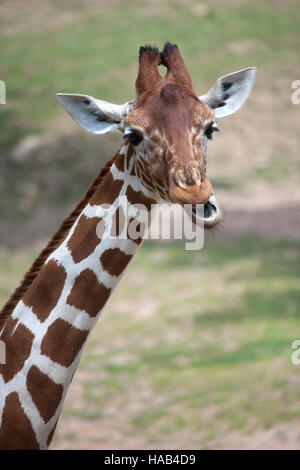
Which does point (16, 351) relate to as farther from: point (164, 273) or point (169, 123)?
point (164, 273)

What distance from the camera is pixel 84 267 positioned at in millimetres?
5742

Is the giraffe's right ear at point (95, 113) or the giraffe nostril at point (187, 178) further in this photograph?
the giraffe's right ear at point (95, 113)

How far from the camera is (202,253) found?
20141 millimetres

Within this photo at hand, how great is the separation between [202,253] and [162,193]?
14.7 meters

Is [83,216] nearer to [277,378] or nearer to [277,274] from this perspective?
[277,378]

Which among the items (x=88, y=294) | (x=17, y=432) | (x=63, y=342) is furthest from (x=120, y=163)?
(x=17, y=432)

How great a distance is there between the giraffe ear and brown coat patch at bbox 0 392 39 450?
2406 mm

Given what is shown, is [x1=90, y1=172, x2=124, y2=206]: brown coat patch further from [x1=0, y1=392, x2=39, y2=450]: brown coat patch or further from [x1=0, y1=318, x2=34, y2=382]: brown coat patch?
[x1=0, y1=392, x2=39, y2=450]: brown coat patch

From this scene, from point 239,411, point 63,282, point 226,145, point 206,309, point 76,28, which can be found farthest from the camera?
point 76,28

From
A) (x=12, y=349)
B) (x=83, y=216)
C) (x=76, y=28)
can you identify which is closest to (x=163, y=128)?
(x=83, y=216)

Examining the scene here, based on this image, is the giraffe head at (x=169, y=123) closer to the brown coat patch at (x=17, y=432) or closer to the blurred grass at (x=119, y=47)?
the brown coat patch at (x=17, y=432)

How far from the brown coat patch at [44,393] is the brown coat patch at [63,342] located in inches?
5.9

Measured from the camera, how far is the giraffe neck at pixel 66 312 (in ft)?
18.8

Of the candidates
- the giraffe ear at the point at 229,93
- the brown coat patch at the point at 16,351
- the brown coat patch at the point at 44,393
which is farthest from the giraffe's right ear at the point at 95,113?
the brown coat patch at the point at 44,393
